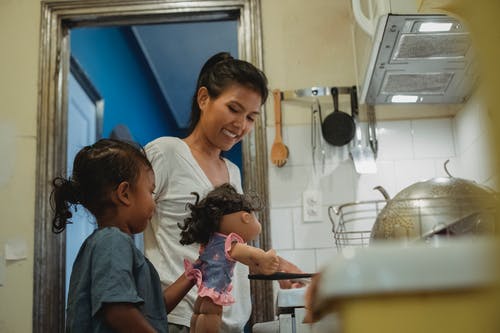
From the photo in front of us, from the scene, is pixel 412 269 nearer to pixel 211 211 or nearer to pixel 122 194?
pixel 122 194

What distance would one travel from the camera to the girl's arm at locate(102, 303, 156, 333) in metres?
1.05

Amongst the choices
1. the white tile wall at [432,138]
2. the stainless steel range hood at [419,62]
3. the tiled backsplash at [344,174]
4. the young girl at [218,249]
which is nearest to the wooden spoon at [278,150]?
the tiled backsplash at [344,174]

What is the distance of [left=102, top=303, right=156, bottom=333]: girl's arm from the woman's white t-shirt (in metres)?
0.42

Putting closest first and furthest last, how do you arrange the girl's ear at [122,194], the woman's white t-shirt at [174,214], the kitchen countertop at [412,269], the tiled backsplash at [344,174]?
the kitchen countertop at [412,269] < the girl's ear at [122,194] < the woman's white t-shirt at [174,214] < the tiled backsplash at [344,174]

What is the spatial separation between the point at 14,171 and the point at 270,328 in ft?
4.07

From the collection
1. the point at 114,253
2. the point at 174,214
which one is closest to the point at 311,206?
the point at 174,214

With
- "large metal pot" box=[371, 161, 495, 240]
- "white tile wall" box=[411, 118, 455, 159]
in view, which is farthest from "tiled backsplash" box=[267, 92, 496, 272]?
"large metal pot" box=[371, 161, 495, 240]

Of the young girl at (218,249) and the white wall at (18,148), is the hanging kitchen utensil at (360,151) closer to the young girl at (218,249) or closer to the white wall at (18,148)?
the young girl at (218,249)

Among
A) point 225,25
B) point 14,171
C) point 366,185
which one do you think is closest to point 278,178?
point 366,185

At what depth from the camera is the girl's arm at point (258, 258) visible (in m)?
1.25

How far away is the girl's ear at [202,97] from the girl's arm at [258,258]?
593 millimetres

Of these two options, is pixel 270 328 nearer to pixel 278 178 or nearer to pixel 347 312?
pixel 278 178

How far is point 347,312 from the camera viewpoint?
227mm

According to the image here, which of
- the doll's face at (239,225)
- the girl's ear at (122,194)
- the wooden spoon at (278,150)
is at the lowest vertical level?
the doll's face at (239,225)
